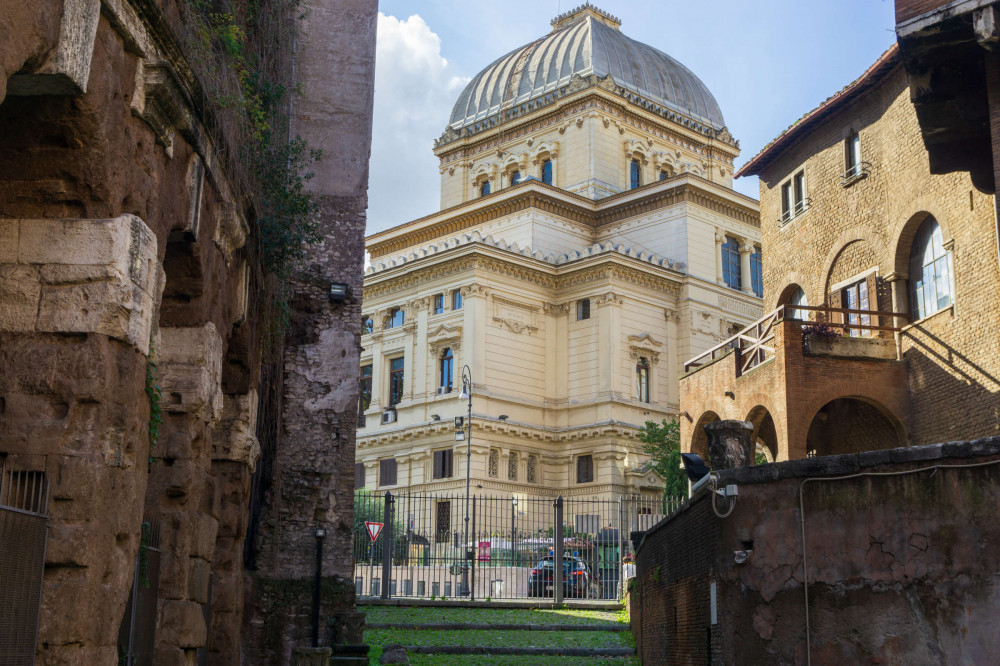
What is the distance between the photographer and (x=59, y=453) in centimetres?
675

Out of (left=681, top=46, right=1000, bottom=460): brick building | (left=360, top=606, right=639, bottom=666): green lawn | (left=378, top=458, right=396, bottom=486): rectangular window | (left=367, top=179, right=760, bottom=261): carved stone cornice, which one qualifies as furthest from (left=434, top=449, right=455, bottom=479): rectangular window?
(left=360, top=606, right=639, bottom=666): green lawn

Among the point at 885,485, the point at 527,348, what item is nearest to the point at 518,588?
the point at 885,485

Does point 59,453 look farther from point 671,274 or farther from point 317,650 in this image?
point 671,274

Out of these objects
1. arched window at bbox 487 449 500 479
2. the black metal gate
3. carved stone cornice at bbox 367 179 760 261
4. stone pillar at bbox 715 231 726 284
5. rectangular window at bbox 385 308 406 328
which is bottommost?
the black metal gate

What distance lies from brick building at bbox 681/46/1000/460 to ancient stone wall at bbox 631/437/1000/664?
9.51 meters

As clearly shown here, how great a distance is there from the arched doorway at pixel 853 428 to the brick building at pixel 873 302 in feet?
0.10

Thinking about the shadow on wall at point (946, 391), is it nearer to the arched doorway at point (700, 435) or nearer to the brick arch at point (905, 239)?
the brick arch at point (905, 239)

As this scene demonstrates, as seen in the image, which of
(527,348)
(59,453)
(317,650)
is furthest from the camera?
(527,348)

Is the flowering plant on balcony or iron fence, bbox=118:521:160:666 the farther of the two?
the flowering plant on balcony

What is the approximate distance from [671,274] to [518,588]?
28510 mm

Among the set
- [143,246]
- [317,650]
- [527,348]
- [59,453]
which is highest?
[527,348]

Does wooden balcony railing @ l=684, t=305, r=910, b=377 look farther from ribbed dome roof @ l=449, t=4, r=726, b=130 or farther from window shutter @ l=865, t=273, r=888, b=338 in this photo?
ribbed dome roof @ l=449, t=4, r=726, b=130

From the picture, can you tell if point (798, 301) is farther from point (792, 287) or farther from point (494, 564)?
point (494, 564)

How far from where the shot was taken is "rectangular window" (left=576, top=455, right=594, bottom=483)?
4981 centimetres
